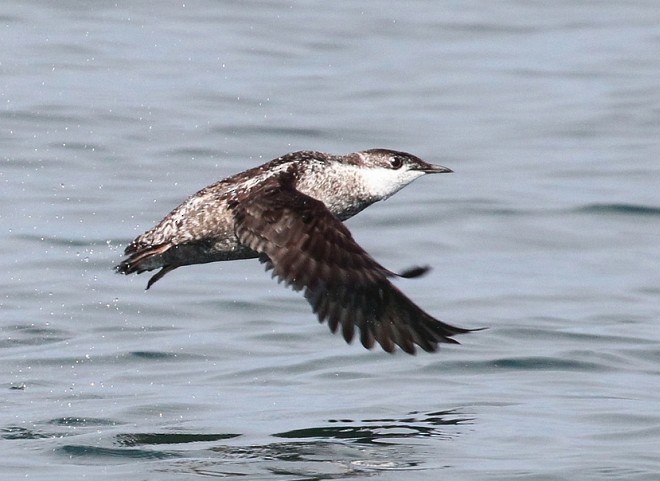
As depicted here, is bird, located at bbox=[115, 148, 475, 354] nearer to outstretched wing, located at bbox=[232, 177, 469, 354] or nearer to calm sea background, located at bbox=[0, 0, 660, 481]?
outstretched wing, located at bbox=[232, 177, 469, 354]

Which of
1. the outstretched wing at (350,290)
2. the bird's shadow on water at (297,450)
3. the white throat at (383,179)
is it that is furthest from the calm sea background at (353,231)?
the white throat at (383,179)

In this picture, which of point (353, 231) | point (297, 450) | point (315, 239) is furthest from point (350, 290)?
point (353, 231)

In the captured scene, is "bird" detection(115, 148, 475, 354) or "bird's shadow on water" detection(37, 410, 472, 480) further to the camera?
"bird's shadow on water" detection(37, 410, 472, 480)

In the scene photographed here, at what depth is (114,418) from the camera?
11.6m

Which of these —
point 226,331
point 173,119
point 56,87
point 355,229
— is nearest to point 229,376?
point 226,331

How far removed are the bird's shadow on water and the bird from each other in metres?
1.05

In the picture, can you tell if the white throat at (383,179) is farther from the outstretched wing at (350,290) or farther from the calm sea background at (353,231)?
the calm sea background at (353,231)

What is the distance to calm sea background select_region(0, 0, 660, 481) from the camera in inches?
435

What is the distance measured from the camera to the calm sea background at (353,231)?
11055mm

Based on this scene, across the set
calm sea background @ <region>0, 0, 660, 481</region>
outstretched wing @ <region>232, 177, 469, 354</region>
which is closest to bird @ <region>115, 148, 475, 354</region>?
outstretched wing @ <region>232, 177, 469, 354</region>

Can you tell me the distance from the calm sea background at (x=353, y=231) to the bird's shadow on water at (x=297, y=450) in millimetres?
27

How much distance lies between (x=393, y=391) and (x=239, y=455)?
2.10m

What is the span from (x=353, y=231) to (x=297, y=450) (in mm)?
6734

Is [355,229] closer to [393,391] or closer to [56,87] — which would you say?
[393,391]
